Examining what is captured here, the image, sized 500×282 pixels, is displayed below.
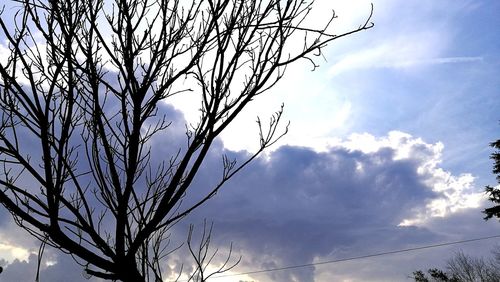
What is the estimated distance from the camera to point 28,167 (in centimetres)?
189

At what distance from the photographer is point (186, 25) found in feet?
8.43

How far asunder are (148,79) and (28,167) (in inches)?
31.8

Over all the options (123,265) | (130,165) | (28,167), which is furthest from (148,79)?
(123,265)

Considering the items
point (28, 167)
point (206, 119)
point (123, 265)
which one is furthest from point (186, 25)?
point (123, 265)

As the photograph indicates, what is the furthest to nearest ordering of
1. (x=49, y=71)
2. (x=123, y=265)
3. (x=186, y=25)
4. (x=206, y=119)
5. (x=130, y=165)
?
(x=186, y=25)
(x=49, y=71)
(x=206, y=119)
(x=130, y=165)
(x=123, y=265)

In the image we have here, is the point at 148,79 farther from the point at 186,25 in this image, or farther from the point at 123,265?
the point at 123,265

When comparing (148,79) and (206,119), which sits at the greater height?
(148,79)

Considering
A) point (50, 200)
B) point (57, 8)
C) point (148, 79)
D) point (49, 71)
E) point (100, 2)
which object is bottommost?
point (50, 200)

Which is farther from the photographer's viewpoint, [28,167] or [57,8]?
[57,8]

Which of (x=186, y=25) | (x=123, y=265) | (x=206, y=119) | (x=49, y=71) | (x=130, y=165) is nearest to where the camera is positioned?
(x=123, y=265)

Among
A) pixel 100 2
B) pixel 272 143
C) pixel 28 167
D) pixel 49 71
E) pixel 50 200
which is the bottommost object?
pixel 50 200

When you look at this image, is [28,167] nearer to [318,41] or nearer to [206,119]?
[206,119]

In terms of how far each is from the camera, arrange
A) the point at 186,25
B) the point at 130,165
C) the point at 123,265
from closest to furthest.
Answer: the point at 123,265
the point at 130,165
the point at 186,25

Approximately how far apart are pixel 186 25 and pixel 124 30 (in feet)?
1.31
